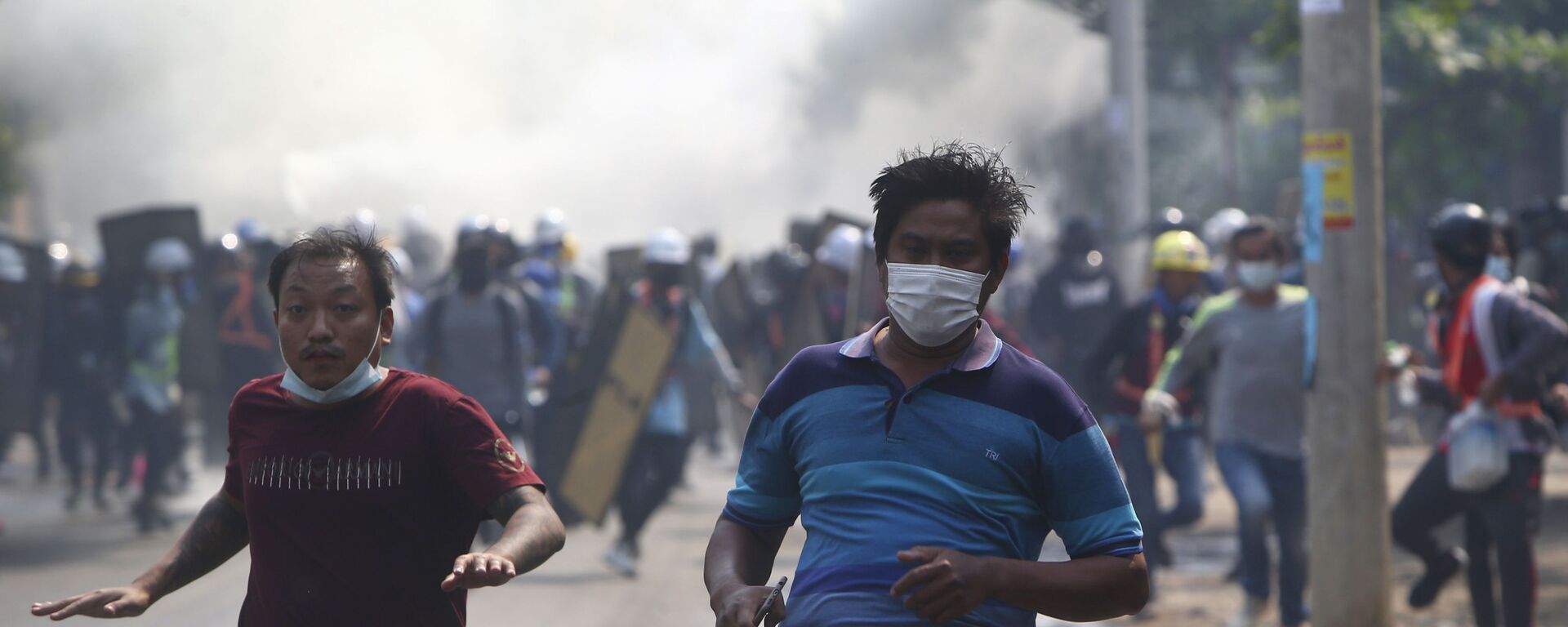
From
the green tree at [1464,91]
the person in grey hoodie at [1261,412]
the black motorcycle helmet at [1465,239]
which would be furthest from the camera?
the green tree at [1464,91]

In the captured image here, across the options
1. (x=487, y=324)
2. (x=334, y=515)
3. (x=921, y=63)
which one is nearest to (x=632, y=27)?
(x=921, y=63)

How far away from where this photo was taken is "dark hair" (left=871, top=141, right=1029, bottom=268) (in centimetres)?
270

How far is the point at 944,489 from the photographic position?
101 inches

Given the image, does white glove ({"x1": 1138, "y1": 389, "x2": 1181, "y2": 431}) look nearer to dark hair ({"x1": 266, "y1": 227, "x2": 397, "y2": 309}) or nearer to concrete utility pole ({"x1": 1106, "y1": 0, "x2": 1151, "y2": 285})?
dark hair ({"x1": 266, "y1": 227, "x2": 397, "y2": 309})

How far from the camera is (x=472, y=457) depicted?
2961 mm

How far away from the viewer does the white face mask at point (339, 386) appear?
2.96 meters

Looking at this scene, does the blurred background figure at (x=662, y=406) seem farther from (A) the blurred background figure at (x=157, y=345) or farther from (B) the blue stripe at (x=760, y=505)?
(B) the blue stripe at (x=760, y=505)

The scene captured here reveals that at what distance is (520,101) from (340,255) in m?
25.6

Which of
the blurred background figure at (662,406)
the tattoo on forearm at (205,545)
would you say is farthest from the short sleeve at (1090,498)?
the blurred background figure at (662,406)

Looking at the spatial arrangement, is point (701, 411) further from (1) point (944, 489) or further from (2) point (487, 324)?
(1) point (944, 489)

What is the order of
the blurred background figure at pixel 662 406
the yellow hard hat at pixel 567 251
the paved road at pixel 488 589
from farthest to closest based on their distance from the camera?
the yellow hard hat at pixel 567 251
the blurred background figure at pixel 662 406
the paved road at pixel 488 589

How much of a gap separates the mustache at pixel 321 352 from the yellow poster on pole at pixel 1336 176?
13.3 feet

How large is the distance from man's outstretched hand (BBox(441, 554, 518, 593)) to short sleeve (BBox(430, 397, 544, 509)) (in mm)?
267

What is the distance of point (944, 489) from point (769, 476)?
318 mm
